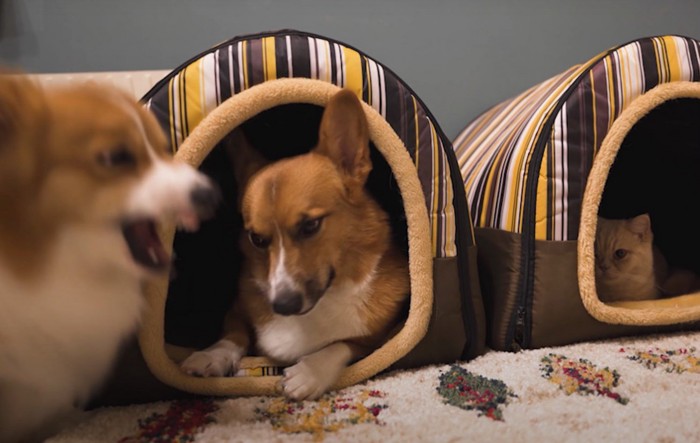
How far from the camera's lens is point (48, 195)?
2.86 ft

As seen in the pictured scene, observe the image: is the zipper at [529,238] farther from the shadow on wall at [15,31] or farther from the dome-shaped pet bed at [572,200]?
the shadow on wall at [15,31]

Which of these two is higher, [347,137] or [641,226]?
[347,137]

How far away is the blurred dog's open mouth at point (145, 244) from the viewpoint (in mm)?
952

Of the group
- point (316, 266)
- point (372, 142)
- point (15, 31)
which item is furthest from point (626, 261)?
point (15, 31)

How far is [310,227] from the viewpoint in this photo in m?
1.30

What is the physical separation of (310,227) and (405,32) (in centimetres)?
157

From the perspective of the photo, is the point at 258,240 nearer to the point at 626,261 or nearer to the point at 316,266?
the point at 316,266

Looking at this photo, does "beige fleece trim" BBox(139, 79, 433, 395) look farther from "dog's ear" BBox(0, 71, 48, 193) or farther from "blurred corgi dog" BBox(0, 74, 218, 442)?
"dog's ear" BBox(0, 71, 48, 193)

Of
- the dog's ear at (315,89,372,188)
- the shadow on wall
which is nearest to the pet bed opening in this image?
the dog's ear at (315,89,372,188)

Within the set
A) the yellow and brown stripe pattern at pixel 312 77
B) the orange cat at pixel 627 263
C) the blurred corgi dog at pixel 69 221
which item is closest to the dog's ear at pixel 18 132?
the blurred corgi dog at pixel 69 221

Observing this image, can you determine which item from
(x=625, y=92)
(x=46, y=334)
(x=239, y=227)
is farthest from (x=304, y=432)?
(x=625, y=92)

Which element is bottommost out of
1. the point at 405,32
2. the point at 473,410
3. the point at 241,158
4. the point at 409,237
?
the point at 473,410

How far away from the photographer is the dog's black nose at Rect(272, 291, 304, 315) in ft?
3.92

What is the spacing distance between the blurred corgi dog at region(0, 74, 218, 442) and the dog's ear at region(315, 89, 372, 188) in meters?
0.42
